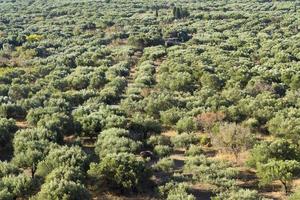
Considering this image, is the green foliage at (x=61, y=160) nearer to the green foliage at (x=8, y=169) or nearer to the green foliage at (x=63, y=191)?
the green foliage at (x=8, y=169)

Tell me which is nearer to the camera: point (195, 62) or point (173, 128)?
point (173, 128)

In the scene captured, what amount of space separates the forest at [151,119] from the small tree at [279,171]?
5cm

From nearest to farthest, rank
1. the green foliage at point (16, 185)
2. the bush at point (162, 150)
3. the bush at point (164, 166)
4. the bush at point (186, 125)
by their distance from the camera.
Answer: the green foliage at point (16, 185)
the bush at point (164, 166)
the bush at point (162, 150)
the bush at point (186, 125)

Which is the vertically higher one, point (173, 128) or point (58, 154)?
point (58, 154)

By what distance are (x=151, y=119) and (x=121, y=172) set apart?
29.9 feet

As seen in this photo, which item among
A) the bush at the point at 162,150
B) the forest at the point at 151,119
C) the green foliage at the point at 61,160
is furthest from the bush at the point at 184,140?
the green foliage at the point at 61,160

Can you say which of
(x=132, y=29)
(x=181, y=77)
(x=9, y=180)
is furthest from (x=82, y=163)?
(x=132, y=29)

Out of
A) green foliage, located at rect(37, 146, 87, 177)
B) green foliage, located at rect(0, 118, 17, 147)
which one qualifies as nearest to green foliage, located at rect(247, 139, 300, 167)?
green foliage, located at rect(37, 146, 87, 177)

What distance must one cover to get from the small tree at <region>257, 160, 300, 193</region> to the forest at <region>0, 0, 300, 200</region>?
0.18ft

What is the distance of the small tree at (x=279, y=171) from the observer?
20453 mm

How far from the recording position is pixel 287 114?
29.2 m

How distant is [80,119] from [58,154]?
666 centimetres

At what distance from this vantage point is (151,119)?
1148 inches

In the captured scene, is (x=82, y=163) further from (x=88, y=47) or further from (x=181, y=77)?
(x=88, y=47)
